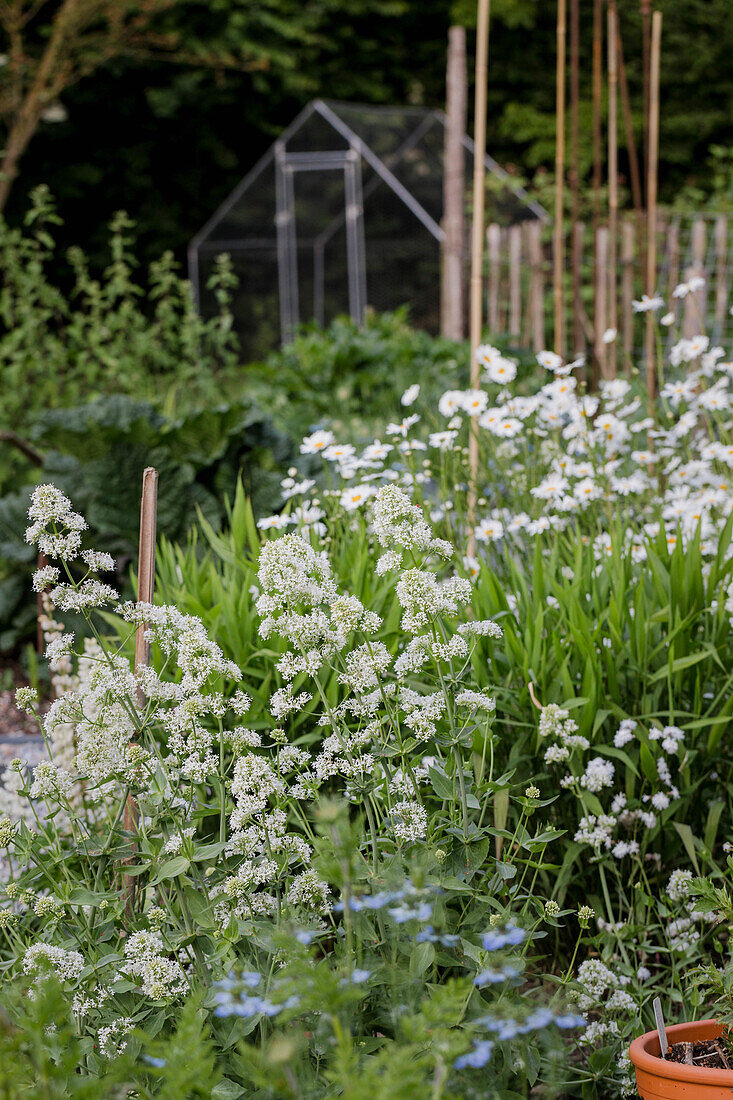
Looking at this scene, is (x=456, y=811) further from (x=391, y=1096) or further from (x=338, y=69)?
(x=338, y=69)

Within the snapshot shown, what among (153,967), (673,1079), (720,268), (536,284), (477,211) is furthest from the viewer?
(720,268)

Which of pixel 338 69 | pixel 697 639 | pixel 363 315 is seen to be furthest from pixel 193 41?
pixel 697 639

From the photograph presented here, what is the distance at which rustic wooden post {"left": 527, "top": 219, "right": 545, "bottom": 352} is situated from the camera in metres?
6.80

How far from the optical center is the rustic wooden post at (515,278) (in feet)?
23.9

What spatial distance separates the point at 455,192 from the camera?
20.9ft

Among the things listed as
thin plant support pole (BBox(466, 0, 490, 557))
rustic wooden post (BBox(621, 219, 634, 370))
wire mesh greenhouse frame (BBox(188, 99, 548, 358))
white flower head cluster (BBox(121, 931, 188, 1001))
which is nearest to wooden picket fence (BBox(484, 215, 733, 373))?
rustic wooden post (BBox(621, 219, 634, 370))

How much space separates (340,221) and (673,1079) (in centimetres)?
717

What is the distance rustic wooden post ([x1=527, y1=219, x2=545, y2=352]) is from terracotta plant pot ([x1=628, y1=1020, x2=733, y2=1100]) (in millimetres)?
5843

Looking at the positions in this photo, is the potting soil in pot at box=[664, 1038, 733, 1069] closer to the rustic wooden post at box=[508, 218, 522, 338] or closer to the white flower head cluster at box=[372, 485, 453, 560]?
the white flower head cluster at box=[372, 485, 453, 560]

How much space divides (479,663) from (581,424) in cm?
92

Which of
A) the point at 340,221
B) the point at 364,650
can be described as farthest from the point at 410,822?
the point at 340,221

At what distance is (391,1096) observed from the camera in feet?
2.16

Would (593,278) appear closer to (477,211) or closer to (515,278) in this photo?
(515,278)

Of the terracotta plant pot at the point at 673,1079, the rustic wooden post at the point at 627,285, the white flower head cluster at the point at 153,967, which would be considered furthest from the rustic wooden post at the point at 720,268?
the white flower head cluster at the point at 153,967
